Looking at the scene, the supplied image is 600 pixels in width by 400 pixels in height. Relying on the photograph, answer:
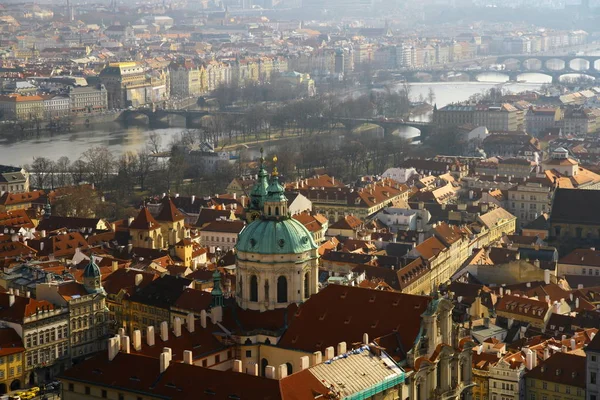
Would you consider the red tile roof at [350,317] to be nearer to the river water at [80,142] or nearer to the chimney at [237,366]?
the chimney at [237,366]

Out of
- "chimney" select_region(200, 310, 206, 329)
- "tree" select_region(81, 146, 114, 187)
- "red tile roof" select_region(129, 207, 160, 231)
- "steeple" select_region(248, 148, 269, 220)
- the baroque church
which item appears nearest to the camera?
the baroque church

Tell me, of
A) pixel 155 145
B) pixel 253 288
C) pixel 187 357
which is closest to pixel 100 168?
pixel 155 145

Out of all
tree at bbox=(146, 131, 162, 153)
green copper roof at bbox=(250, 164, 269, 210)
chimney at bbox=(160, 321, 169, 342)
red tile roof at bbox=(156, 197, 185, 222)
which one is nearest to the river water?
tree at bbox=(146, 131, 162, 153)

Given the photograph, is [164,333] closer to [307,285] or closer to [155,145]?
[307,285]

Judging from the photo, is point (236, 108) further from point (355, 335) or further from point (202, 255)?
point (355, 335)

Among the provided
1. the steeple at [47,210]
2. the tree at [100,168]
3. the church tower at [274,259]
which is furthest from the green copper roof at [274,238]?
the tree at [100,168]

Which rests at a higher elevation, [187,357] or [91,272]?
[187,357]

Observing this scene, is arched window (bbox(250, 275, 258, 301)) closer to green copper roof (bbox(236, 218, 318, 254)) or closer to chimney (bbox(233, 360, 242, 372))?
green copper roof (bbox(236, 218, 318, 254))

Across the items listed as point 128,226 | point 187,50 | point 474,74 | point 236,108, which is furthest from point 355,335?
point 187,50
